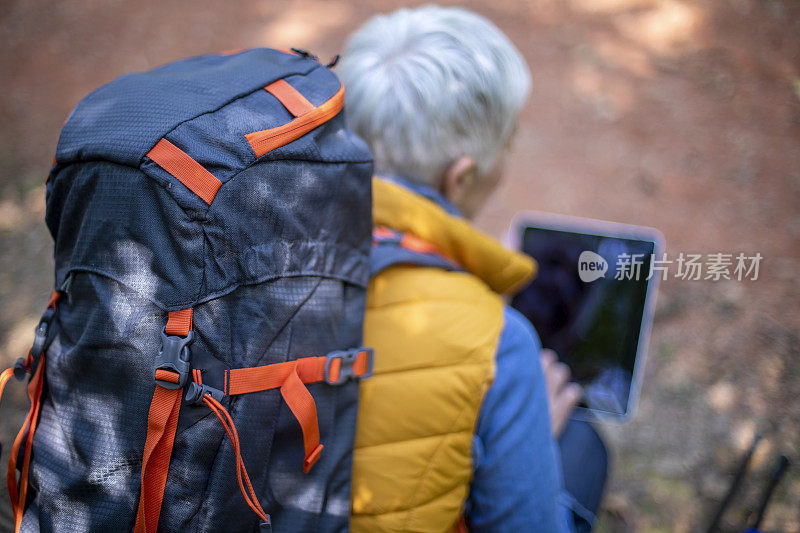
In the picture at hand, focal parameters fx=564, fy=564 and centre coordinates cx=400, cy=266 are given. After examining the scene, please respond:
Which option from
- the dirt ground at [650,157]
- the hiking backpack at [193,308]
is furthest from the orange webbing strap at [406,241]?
the dirt ground at [650,157]

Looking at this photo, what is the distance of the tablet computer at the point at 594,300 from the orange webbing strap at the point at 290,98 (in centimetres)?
120

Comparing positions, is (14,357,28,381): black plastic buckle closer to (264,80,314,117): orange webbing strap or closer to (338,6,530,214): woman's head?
(264,80,314,117): orange webbing strap

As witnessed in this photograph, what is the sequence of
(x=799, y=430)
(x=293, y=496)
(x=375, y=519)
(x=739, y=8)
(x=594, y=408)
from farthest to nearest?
(x=739, y=8) → (x=799, y=430) → (x=594, y=408) → (x=375, y=519) → (x=293, y=496)

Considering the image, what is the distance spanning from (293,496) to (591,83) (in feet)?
11.2

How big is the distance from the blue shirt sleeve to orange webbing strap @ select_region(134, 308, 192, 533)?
62 centimetres

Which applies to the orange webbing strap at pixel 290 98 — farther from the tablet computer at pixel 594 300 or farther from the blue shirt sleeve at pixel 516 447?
the tablet computer at pixel 594 300

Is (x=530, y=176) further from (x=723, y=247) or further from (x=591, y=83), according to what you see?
(x=723, y=247)

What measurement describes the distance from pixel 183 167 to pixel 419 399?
62cm

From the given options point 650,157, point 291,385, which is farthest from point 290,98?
point 650,157

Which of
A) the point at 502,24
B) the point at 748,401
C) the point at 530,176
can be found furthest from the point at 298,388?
the point at 502,24

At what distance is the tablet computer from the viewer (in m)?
1.89

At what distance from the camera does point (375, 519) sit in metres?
1.15

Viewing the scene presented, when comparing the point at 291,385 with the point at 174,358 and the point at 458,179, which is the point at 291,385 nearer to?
the point at 174,358

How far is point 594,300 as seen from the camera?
1.99 m
